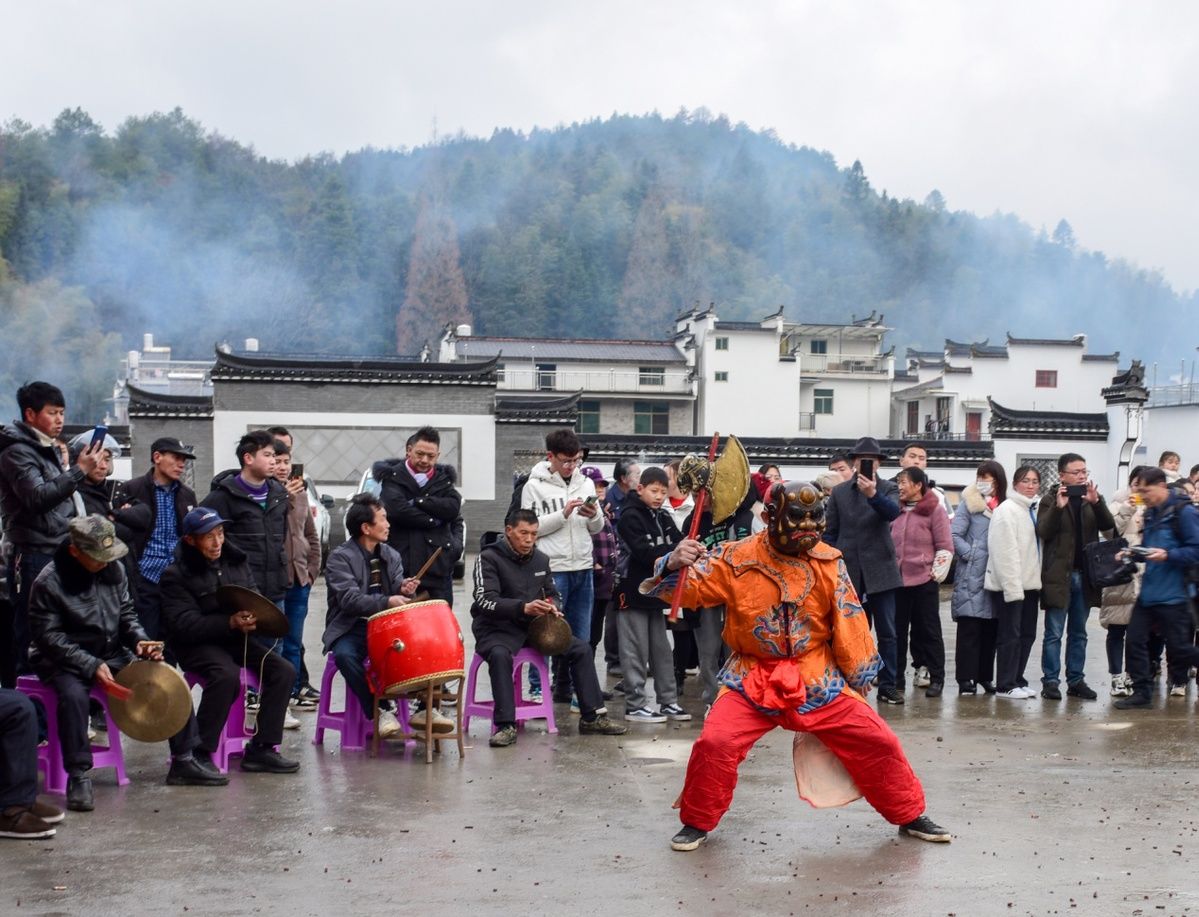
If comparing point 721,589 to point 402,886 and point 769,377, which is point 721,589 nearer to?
point 402,886

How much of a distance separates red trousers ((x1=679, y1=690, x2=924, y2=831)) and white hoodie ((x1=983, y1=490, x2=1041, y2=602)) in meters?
4.00

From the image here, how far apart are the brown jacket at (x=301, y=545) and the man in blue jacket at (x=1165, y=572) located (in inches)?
218

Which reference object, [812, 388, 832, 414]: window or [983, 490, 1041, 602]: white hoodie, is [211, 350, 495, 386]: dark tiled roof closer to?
[983, 490, 1041, 602]: white hoodie

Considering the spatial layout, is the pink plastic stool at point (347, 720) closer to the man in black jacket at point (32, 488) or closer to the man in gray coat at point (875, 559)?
the man in black jacket at point (32, 488)

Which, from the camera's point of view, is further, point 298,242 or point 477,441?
point 298,242

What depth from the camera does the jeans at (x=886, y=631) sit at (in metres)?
9.60

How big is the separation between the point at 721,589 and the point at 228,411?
950 inches

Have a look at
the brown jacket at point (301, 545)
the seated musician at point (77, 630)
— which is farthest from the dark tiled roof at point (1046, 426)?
the seated musician at point (77, 630)

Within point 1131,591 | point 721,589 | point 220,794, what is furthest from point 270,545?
point 1131,591

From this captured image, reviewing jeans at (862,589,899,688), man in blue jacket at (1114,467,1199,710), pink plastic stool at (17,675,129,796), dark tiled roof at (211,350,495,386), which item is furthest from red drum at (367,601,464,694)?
dark tiled roof at (211,350,495,386)

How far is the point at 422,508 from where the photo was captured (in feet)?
30.0

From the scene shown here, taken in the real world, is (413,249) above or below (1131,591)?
above

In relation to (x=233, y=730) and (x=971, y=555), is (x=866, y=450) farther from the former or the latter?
(x=233, y=730)

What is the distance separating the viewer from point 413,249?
268 feet
